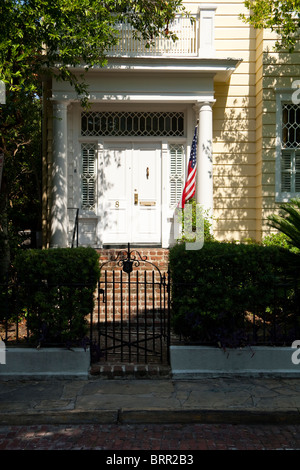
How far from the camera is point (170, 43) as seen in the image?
11.6 m

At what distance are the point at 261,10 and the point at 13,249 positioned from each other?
7.19 metres

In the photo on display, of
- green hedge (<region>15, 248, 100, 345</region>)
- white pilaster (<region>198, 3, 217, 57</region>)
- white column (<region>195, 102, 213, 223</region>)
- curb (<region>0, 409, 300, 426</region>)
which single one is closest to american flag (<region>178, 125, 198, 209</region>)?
white column (<region>195, 102, 213, 223</region>)

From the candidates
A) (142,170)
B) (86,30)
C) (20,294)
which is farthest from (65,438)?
(142,170)

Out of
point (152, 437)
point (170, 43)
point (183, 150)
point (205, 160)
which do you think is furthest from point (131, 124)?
point (152, 437)

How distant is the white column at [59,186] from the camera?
1120 centimetres

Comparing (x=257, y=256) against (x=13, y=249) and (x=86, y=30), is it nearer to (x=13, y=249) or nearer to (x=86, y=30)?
(x=86, y=30)

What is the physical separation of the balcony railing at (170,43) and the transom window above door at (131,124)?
1496 millimetres

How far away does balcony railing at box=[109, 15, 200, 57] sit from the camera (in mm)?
11328

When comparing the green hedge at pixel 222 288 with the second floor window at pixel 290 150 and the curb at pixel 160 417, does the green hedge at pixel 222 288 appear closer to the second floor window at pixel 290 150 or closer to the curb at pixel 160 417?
the curb at pixel 160 417

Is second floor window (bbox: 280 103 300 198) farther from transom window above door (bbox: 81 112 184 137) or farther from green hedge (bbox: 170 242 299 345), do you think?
green hedge (bbox: 170 242 299 345)

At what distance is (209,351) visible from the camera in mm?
6695

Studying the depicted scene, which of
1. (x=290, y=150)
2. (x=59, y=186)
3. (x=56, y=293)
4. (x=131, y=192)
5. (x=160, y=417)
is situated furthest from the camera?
(x=131, y=192)

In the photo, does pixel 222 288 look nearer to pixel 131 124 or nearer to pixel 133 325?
pixel 133 325

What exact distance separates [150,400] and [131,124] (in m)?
8.14
